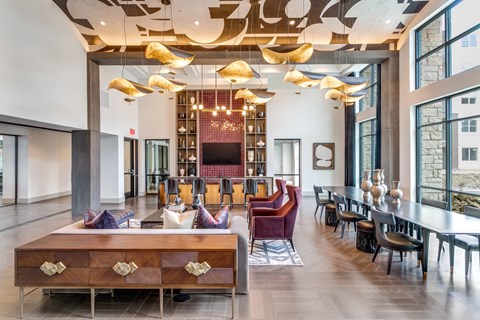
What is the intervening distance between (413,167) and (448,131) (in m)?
1.26

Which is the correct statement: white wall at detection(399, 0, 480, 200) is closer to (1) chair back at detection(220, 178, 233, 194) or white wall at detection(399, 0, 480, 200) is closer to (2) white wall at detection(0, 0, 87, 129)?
(1) chair back at detection(220, 178, 233, 194)

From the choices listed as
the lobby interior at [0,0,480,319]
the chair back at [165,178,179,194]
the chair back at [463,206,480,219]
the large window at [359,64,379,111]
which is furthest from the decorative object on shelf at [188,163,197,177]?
the chair back at [463,206,480,219]

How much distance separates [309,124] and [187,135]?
15.3 feet

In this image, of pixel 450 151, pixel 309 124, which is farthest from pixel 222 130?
pixel 450 151

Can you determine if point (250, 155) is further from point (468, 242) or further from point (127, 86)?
point (468, 242)

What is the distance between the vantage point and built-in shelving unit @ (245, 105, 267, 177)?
33.9 ft

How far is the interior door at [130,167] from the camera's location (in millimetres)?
10320

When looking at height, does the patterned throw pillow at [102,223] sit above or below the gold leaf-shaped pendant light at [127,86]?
below

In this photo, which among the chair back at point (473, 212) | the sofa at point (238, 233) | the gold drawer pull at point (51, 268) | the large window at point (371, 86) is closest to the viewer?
the gold drawer pull at point (51, 268)

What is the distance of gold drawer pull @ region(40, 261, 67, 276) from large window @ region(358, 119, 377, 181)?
29.0 feet

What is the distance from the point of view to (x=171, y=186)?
26.7 feet

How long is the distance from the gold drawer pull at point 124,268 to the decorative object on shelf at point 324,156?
29.8 feet

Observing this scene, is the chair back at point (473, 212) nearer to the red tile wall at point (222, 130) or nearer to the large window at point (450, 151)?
the large window at point (450, 151)

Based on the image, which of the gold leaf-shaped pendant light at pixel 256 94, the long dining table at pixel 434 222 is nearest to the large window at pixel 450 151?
the long dining table at pixel 434 222
